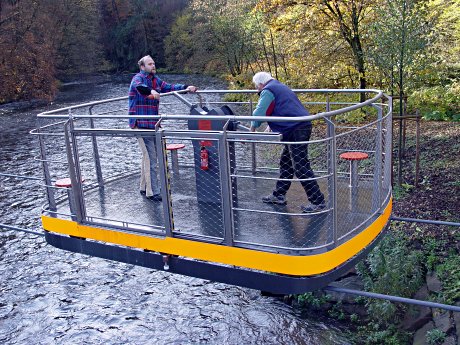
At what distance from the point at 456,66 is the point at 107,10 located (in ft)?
176

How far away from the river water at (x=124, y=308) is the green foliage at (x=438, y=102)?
24.5 ft

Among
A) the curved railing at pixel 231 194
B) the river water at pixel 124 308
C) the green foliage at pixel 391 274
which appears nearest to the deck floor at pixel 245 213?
the curved railing at pixel 231 194

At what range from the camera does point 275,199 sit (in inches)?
262

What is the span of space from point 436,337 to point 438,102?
1008 cm

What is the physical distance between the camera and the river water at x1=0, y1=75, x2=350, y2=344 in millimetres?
9188

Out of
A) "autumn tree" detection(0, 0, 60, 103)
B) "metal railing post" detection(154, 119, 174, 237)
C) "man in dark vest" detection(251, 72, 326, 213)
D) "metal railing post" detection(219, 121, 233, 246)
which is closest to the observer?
"metal railing post" detection(219, 121, 233, 246)

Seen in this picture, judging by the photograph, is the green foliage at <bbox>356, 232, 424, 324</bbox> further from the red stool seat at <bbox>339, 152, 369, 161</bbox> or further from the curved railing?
the red stool seat at <bbox>339, 152, 369, 161</bbox>

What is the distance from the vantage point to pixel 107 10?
60.7 meters

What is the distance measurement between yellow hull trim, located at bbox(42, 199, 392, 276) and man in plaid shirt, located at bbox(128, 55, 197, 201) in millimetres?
1066

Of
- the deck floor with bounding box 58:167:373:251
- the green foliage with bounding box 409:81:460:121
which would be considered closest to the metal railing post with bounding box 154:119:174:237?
the deck floor with bounding box 58:167:373:251

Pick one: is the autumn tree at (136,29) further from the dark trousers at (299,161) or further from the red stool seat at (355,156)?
the dark trousers at (299,161)

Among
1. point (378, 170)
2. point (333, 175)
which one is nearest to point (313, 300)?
point (378, 170)

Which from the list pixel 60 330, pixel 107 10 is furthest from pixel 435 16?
pixel 107 10

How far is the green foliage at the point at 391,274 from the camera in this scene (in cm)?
868
